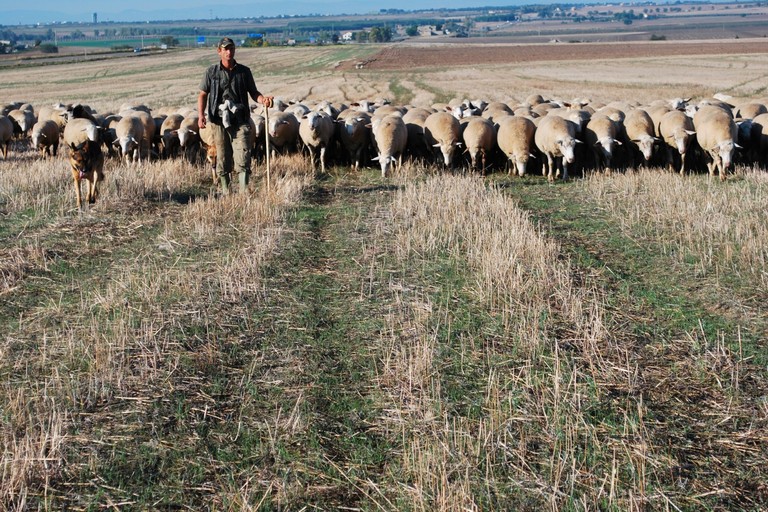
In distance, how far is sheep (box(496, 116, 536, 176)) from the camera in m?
15.0

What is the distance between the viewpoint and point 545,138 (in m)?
14.8

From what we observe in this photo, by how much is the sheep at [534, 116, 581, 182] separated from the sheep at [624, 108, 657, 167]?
→ 48.5 inches

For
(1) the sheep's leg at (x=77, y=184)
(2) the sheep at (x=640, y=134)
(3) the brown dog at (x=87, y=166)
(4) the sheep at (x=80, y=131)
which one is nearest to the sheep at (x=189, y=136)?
(4) the sheep at (x=80, y=131)

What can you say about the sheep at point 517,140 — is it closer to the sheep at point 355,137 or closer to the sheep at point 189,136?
the sheep at point 355,137

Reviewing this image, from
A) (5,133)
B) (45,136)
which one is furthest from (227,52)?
(5,133)

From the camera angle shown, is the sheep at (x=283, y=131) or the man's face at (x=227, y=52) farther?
the sheep at (x=283, y=131)

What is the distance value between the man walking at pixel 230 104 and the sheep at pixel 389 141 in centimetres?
357

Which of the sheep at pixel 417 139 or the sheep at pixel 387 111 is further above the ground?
the sheep at pixel 387 111

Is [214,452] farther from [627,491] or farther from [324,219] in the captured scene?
[324,219]

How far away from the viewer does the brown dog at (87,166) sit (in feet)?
37.7

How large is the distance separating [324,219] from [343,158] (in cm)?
609

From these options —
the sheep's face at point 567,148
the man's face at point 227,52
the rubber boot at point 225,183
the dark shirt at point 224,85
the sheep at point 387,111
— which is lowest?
the rubber boot at point 225,183

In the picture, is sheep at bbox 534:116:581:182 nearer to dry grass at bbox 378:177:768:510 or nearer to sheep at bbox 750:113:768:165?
sheep at bbox 750:113:768:165

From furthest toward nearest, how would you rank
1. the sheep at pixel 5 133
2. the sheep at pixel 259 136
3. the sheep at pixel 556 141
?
the sheep at pixel 5 133
the sheep at pixel 259 136
the sheep at pixel 556 141
